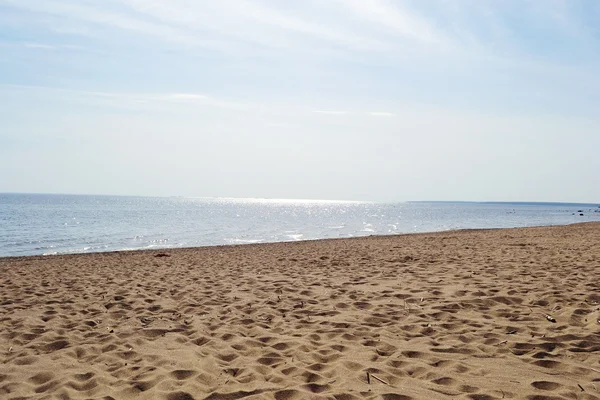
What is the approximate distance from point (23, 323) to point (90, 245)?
2296 centimetres

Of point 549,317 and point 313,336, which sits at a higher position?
point 549,317

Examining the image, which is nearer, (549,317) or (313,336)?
(313,336)

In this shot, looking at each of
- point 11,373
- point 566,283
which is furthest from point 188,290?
point 566,283

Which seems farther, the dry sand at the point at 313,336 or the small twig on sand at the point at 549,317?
the small twig on sand at the point at 549,317

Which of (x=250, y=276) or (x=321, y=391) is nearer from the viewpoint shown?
(x=321, y=391)

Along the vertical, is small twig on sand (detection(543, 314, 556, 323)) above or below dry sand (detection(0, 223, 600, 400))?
above

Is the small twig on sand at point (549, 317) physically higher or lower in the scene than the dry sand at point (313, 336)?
higher

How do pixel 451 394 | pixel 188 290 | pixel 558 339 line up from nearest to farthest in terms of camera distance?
1. pixel 451 394
2. pixel 558 339
3. pixel 188 290

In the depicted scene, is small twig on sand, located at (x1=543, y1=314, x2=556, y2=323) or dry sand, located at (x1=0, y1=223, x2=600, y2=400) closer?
dry sand, located at (x1=0, y1=223, x2=600, y2=400)

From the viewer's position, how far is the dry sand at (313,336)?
3.81 metres

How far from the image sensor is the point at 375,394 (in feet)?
11.7

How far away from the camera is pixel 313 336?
17.2 ft

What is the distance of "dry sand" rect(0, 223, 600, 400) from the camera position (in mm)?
3807

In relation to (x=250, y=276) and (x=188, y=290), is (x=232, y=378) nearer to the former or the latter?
(x=188, y=290)
